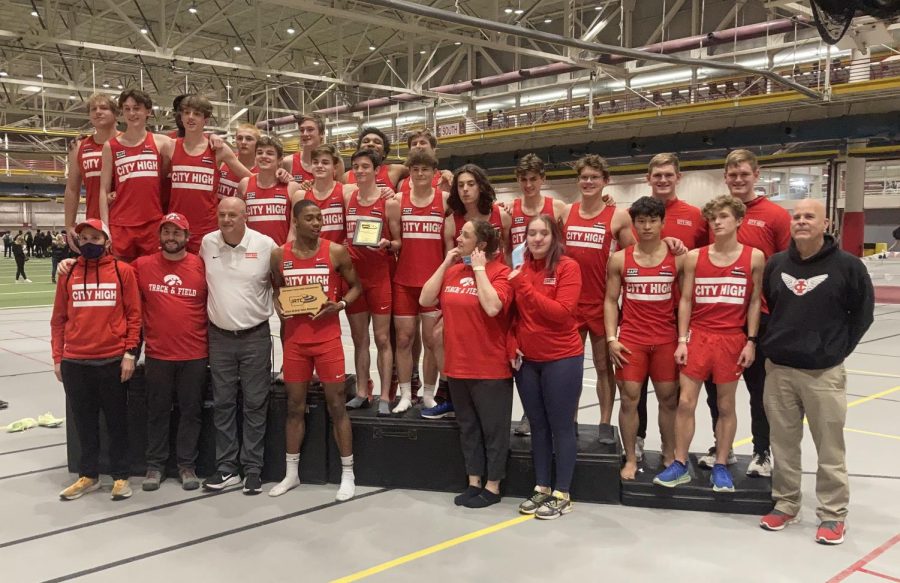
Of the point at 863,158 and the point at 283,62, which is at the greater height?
the point at 283,62

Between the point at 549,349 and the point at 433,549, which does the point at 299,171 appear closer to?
the point at 549,349

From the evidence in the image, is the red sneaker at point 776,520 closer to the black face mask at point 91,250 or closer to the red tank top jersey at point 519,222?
the red tank top jersey at point 519,222

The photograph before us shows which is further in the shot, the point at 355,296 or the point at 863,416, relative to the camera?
the point at 863,416

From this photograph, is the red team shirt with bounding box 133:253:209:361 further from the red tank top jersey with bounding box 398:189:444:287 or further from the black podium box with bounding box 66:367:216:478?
the red tank top jersey with bounding box 398:189:444:287

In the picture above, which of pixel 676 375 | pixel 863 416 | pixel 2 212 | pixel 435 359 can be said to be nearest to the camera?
pixel 676 375

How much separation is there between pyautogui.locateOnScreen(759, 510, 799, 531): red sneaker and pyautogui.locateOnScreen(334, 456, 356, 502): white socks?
97.0 inches

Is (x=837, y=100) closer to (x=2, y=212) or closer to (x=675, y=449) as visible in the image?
(x=675, y=449)

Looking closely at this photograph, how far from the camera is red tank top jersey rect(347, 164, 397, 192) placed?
505 centimetres

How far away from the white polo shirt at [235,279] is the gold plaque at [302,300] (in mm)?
284

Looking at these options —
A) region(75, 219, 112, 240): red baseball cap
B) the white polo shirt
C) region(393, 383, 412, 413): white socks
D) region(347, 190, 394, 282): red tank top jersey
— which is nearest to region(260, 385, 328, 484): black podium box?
region(393, 383, 412, 413): white socks

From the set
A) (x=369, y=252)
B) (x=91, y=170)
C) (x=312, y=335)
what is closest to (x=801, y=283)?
(x=369, y=252)

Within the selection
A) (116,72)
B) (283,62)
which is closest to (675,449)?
(283,62)

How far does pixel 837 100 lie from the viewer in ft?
47.1

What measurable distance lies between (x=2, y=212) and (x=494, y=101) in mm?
31261
